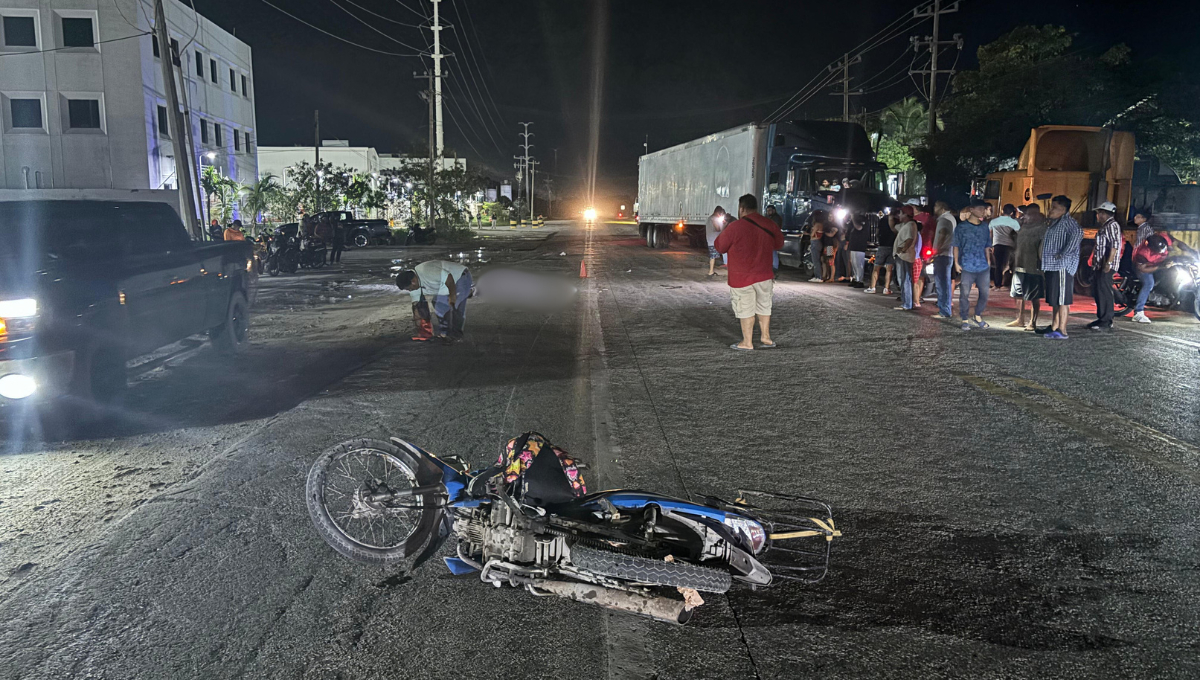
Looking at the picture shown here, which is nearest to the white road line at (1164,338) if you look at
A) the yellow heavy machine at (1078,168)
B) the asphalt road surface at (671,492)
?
the asphalt road surface at (671,492)

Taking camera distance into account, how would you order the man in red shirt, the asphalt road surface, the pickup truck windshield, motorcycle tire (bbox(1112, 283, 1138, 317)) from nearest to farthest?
the asphalt road surface < the pickup truck windshield < the man in red shirt < motorcycle tire (bbox(1112, 283, 1138, 317))

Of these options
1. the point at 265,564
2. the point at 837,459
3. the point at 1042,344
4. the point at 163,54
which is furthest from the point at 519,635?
the point at 163,54

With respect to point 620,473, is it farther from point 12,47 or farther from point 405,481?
point 12,47

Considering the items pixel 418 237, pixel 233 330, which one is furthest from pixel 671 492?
pixel 418 237

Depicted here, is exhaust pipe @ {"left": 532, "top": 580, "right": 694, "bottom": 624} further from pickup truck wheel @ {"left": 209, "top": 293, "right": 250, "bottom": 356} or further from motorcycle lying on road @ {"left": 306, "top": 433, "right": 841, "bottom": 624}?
pickup truck wheel @ {"left": 209, "top": 293, "right": 250, "bottom": 356}

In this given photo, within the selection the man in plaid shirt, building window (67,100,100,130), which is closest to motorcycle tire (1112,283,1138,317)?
the man in plaid shirt

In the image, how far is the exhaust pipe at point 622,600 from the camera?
354 centimetres

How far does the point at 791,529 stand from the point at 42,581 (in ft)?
11.9

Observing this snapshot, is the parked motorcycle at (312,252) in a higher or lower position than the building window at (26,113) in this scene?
lower

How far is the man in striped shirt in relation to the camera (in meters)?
11.0

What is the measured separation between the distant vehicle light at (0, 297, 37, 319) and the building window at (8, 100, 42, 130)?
135 feet

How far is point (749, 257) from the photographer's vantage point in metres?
10.5

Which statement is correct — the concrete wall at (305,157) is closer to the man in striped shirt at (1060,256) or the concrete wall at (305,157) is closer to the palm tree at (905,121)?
the palm tree at (905,121)

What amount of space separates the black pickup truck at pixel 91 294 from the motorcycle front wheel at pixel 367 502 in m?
3.96
